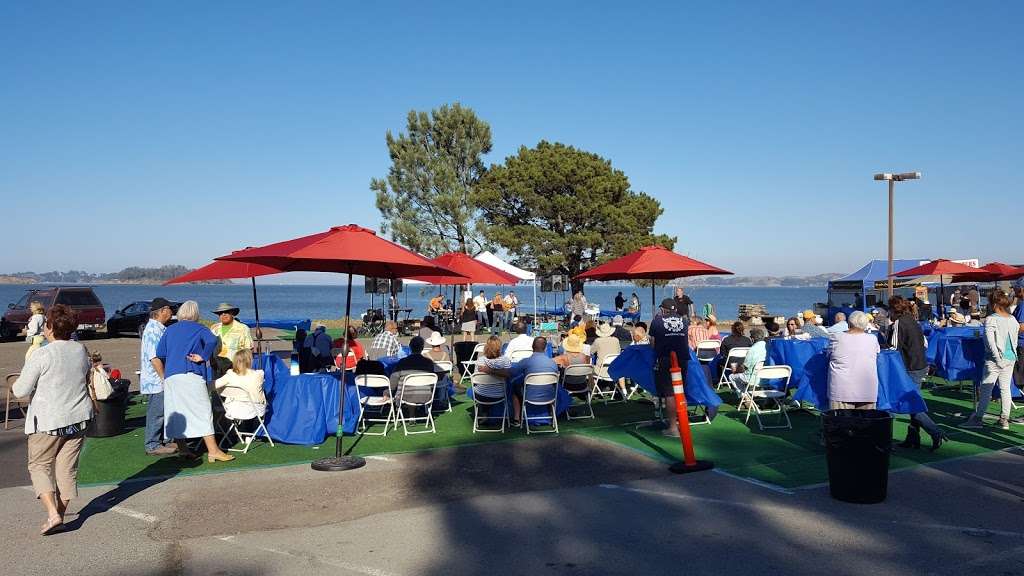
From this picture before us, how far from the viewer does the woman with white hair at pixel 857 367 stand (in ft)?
24.0

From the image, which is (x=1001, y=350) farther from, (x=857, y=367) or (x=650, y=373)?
(x=650, y=373)

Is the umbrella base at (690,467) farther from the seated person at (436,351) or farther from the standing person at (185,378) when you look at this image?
the seated person at (436,351)

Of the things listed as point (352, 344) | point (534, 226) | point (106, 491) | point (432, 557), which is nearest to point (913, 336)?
point (432, 557)

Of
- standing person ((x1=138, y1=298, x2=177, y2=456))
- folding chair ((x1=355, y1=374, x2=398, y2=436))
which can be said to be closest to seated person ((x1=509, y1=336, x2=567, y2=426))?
folding chair ((x1=355, y1=374, x2=398, y2=436))

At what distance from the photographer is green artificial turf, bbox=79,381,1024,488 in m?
7.39

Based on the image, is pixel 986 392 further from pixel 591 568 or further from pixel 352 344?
pixel 352 344

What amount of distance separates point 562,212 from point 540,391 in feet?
99.8

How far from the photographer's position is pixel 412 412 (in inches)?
406

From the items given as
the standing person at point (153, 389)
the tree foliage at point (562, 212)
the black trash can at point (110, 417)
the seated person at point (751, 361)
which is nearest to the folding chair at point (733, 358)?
the seated person at point (751, 361)

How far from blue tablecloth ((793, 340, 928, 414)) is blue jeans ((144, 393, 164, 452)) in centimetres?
705

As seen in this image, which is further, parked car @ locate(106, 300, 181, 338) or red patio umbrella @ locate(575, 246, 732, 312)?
parked car @ locate(106, 300, 181, 338)

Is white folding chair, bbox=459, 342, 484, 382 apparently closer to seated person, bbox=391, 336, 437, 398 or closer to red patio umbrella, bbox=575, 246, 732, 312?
red patio umbrella, bbox=575, 246, 732, 312

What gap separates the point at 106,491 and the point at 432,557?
11.8 feet

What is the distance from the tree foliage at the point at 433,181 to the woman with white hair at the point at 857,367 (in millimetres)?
31623
